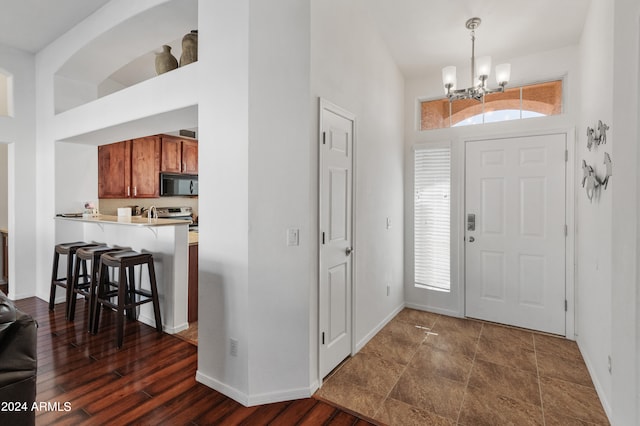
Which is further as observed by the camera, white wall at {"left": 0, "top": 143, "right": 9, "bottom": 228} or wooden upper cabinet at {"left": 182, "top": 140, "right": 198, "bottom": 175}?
wooden upper cabinet at {"left": 182, "top": 140, "right": 198, "bottom": 175}

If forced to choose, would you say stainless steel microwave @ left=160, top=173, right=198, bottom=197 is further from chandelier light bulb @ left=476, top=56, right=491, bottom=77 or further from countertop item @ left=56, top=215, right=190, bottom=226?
chandelier light bulb @ left=476, top=56, right=491, bottom=77

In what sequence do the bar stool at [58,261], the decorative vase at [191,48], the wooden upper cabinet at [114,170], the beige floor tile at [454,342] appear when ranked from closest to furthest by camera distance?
the decorative vase at [191,48] < the beige floor tile at [454,342] < the bar stool at [58,261] < the wooden upper cabinet at [114,170]

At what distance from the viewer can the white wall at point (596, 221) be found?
2090mm

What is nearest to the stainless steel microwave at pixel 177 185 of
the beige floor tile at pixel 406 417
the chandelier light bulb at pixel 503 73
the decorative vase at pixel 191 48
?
the decorative vase at pixel 191 48

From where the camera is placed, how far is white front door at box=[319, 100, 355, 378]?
7.89 feet

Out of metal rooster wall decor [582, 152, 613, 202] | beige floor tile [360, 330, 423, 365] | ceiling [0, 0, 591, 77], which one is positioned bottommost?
beige floor tile [360, 330, 423, 365]

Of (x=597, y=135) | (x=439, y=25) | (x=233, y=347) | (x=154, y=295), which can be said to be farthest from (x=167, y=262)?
(x=597, y=135)

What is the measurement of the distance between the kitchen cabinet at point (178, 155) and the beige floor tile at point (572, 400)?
582 cm

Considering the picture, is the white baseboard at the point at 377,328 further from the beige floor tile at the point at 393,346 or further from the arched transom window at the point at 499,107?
the arched transom window at the point at 499,107

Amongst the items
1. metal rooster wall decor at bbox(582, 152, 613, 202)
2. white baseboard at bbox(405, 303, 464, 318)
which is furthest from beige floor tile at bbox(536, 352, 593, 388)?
metal rooster wall decor at bbox(582, 152, 613, 202)

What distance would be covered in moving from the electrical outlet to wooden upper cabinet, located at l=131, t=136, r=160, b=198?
3987 mm

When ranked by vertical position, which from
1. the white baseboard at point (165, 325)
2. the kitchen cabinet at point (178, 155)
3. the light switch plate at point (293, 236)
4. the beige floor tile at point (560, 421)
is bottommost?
the beige floor tile at point (560, 421)

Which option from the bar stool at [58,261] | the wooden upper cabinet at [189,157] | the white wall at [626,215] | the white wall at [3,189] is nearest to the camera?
the white wall at [626,215]

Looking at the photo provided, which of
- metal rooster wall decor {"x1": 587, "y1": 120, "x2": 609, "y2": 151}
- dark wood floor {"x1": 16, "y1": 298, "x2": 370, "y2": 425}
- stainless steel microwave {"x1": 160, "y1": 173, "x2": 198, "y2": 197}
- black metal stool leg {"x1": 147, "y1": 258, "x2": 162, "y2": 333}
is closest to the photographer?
dark wood floor {"x1": 16, "y1": 298, "x2": 370, "y2": 425}
